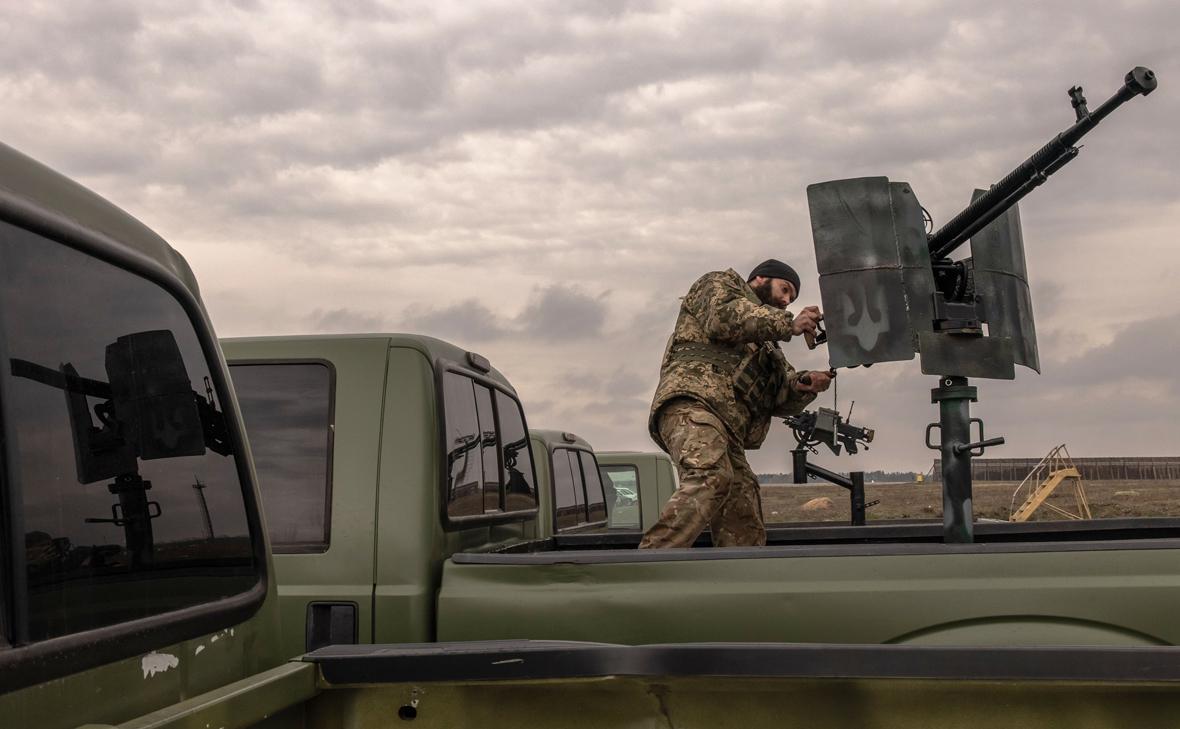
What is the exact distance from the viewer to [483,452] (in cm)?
430

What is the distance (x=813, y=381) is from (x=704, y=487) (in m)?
1.09

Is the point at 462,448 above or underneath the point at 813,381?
underneath

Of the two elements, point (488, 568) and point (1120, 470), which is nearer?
point (488, 568)

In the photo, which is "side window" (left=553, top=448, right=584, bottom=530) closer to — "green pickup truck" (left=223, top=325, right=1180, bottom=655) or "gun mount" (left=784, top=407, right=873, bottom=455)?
"gun mount" (left=784, top=407, right=873, bottom=455)

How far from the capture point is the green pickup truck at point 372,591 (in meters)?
1.70

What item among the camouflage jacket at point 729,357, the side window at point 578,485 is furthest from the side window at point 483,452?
the side window at point 578,485

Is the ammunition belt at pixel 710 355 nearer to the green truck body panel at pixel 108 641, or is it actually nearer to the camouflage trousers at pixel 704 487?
the camouflage trousers at pixel 704 487

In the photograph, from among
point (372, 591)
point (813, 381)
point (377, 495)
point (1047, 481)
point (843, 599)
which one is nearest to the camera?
point (843, 599)

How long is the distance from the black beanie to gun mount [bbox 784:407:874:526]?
4.14 feet

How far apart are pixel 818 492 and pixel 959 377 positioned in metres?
38.1

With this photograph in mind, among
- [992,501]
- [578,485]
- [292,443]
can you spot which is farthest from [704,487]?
[992,501]

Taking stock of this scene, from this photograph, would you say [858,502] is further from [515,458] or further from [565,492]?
[515,458]

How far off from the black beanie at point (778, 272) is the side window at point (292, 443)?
9.30 feet

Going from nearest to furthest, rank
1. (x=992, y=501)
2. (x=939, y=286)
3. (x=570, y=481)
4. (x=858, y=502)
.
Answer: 1. (x=939, y=286)
2. (x=858, y=502)
3. (x=570, y=481)
4. (x=992, y=501)
